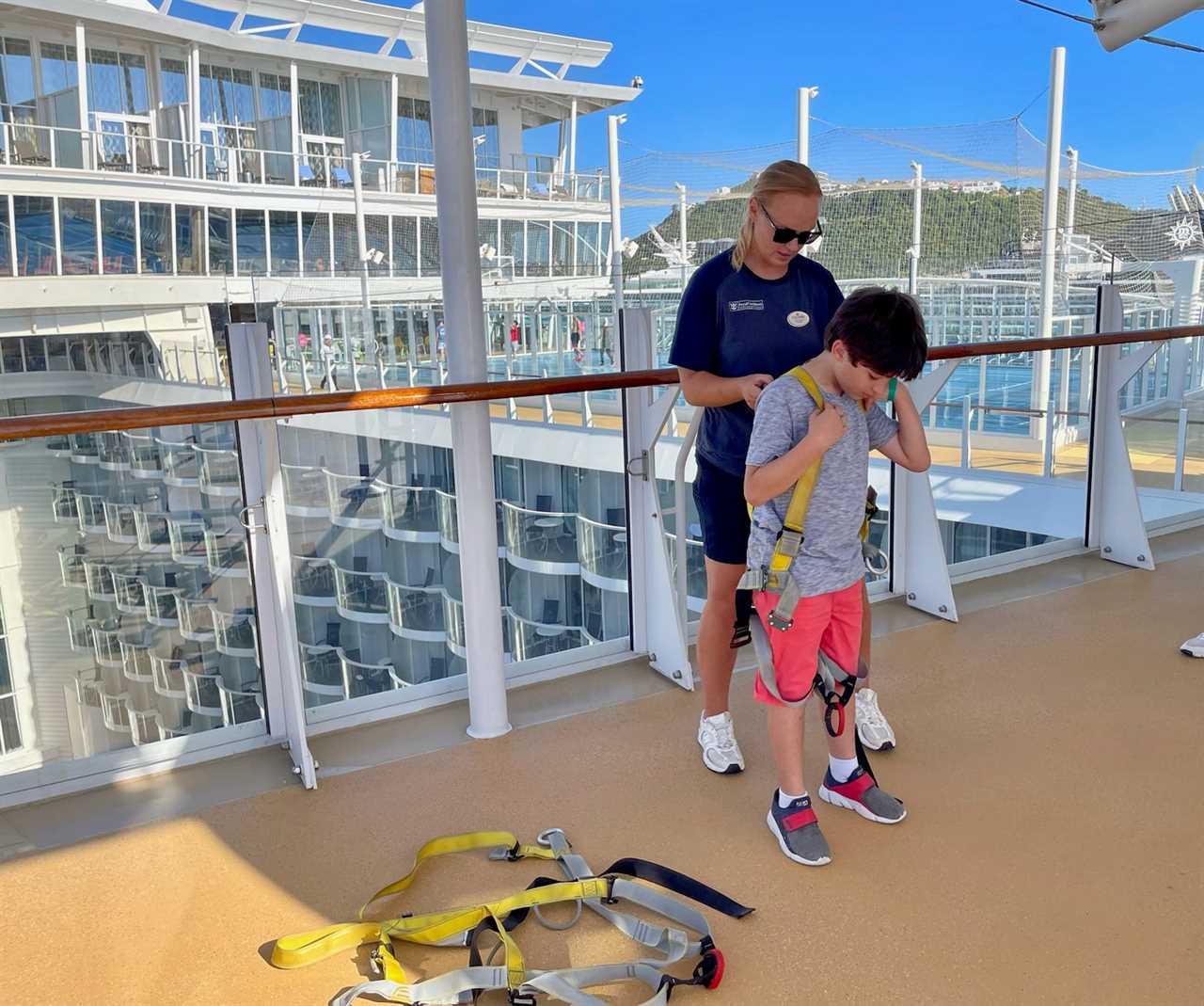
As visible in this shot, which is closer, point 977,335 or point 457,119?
point 457,119

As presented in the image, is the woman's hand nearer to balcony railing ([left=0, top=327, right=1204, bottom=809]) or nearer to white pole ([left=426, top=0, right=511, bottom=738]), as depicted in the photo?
balcony railing ([left=0, top=327, right=1204, bottom=809])

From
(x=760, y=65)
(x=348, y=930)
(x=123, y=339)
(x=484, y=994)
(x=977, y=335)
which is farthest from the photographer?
(x=760, y=65)

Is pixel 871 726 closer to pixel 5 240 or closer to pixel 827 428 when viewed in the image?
pixel 827 428

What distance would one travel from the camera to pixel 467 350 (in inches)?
91.8

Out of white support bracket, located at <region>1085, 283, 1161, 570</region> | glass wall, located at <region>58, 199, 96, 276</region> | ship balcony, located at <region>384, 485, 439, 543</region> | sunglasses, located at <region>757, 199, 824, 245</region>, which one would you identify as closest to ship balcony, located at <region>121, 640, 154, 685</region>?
ship balcony, located at <region>384, 485, 439, 543</region>

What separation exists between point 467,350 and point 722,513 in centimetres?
74

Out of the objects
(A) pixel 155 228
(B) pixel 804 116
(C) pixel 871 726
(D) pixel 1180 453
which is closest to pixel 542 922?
(C) pixel 871 726

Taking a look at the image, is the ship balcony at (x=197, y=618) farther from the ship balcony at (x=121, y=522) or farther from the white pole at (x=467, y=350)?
the white pole at (x=467, y=350)

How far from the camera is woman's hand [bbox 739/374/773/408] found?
1811 millimetres

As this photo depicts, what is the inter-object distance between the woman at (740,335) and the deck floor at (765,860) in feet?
1.16

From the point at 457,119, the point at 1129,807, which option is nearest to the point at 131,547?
the point at 457,119

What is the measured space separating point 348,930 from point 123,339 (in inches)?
92.0

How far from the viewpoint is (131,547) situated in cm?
217

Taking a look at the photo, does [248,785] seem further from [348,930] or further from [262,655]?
[348,930]
